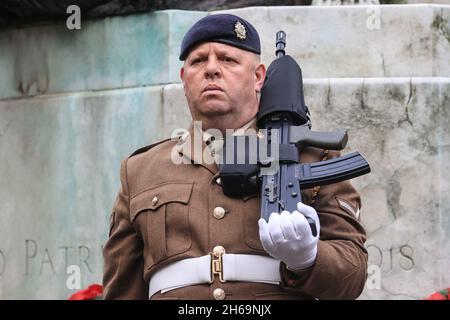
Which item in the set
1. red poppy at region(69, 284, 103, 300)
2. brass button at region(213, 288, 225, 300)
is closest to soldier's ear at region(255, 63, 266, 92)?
brass button at region(213, 288, 225, 300)

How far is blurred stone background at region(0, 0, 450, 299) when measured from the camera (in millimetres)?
6438

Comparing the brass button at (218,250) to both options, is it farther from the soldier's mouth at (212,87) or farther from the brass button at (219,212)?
the soldier's mouth at (212,87)

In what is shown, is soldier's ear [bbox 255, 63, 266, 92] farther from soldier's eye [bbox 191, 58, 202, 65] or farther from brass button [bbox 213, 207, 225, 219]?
brass button [bbox 213, 207, 225, 219]

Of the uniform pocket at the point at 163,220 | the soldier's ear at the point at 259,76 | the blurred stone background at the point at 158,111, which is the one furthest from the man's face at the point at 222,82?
the blurred stone background at the point at 158,111

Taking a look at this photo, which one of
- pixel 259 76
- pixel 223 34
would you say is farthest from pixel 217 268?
pixel 223 34

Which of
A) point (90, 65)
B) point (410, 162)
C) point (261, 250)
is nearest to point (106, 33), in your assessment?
point (90, 65)

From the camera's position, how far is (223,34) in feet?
15.8

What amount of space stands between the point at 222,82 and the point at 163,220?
0.56 meters

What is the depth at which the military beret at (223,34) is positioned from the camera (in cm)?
481

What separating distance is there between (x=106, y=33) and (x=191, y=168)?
2397 millimetres

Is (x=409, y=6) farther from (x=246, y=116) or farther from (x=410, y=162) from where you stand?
(x=246, y=116)

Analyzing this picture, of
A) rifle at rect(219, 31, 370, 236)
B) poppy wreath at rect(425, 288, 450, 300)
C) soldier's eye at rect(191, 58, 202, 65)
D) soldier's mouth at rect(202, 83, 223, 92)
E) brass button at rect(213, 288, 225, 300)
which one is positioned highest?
soldier's eye at rect(191, 58, 202, 65)

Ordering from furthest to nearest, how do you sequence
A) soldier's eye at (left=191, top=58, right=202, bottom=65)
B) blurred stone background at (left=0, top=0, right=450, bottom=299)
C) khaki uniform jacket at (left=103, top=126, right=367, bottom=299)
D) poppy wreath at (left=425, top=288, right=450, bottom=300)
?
blurred stone background at (left=0, top=0, right=450, bottom=299) → poppy wreath at (left=425, top=288, right=450, bottom=300) → soldier's eye at (left=191, top=58, right=202, bottom=65) → khaki uniform jacket at (left=103, top=126, right=367, bottom=299)

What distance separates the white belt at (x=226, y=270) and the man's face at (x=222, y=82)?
52cm
